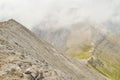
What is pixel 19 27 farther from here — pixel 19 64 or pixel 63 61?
pixel 19 64

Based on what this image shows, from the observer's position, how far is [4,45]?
46.9 meters

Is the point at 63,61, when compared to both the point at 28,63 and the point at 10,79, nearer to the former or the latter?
the point at 28,63

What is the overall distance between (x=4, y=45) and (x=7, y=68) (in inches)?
361

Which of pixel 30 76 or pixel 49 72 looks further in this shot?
pixel 49 72

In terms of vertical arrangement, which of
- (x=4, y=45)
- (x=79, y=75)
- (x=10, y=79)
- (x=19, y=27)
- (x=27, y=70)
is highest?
(x=19, y=27)

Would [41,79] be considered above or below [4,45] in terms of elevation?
below

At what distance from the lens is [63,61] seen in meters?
72.0

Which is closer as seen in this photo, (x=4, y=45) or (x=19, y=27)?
(x=4, y=45)

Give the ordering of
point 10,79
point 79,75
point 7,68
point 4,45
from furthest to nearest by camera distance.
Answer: point 79,75 < point 4,45 < point 7,68 < point 10,79

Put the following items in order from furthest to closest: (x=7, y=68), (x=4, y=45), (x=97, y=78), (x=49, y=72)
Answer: (x=97, y=78) < (x=4, y=45) < (x=49, y=72) < (x=7, y=68)

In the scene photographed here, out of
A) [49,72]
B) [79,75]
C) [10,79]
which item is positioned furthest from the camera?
[79,75]

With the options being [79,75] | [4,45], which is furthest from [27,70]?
[79,75]

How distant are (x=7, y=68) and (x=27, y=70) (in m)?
2.61

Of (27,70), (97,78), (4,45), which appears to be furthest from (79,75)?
(27,70)
